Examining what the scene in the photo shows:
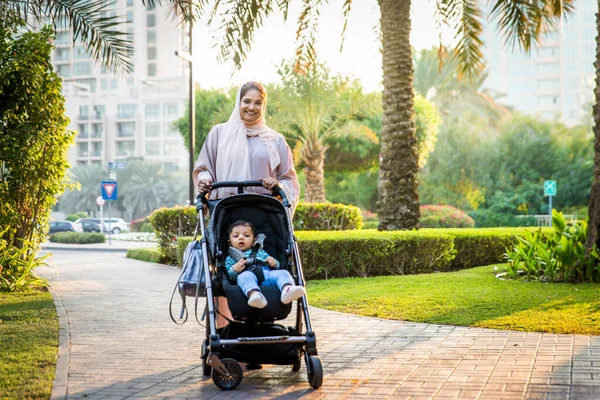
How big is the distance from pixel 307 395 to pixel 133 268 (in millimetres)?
13117

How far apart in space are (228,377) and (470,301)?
524cm

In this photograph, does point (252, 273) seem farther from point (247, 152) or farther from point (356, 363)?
point (356, 363)

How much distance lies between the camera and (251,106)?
19.6 ft

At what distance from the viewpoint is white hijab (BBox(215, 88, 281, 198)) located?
237 inches

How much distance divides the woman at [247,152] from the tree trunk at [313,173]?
23.0 m

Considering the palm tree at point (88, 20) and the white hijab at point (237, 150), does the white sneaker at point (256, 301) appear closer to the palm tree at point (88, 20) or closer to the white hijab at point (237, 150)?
the white hijab at point (237, 150)

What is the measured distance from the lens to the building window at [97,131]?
3999 inches

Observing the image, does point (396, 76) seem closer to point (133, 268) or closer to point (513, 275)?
Result: point (513, 275)

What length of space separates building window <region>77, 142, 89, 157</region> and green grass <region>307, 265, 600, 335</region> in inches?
3742

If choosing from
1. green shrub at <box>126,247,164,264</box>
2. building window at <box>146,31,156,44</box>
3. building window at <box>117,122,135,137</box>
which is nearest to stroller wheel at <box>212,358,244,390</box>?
green shrub at <box>126,247,164,264</box>

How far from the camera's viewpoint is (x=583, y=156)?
4909cm

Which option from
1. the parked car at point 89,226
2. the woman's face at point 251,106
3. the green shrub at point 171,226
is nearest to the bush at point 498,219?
the parked car at point 89,226

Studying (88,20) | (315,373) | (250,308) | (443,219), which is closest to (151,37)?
(443,219)

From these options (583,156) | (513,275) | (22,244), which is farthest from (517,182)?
(22,244)
